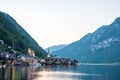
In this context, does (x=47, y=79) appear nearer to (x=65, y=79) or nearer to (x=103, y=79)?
(x=65, y=79)

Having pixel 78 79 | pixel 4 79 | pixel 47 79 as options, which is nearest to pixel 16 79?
pixel 4 79

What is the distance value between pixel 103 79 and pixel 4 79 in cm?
3496

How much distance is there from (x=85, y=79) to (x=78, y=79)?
123 inches

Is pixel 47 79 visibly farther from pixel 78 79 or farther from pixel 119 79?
pixel 119 79

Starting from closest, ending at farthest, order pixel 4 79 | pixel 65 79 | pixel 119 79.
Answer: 1. pixel 4 79
2. pixel 119 79
3. pixel 65 79

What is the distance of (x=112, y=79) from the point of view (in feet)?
371

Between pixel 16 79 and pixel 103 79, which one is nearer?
pixel 16 79

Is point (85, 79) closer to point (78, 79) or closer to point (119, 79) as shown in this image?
point (78, 79)

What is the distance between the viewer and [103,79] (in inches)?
4547

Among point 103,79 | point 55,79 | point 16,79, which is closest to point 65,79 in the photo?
point 55,79

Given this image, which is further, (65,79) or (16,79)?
(65,79)

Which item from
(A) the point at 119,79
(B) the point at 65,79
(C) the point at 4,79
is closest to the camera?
(C) the point at 4,79

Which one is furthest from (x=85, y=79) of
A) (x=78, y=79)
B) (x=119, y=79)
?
(x=119, y=79)

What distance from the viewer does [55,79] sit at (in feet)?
380
